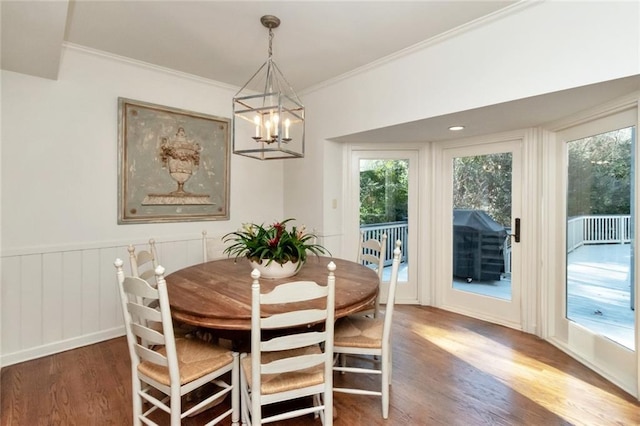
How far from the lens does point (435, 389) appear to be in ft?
7.20

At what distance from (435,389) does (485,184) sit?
87.9 inches

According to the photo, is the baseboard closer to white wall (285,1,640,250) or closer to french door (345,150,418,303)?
white wall (285,1,640,250)

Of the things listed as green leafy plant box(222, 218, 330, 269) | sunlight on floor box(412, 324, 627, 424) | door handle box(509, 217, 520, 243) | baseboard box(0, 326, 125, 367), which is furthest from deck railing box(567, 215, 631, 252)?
baseboard box(0, 326, 125, 367)

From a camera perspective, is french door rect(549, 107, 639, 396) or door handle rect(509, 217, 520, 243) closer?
french door rect(549, 107, 639, 396)

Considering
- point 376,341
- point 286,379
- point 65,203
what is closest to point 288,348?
point 286,379

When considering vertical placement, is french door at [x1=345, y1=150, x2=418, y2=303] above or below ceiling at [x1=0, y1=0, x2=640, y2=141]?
below

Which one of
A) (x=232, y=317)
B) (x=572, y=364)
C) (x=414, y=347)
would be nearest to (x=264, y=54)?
(x=232, y=317)

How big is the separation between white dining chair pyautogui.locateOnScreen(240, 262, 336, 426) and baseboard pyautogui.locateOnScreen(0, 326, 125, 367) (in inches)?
79.3

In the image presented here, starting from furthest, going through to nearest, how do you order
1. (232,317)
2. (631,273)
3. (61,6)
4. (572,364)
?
(572,364) < (631,273) < (61,6) < (232,317)

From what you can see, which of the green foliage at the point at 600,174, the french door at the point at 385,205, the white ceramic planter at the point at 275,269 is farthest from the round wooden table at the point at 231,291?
the green foliage at the point at 600,174

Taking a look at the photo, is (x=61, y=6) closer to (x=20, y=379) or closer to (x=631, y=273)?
(x=20, y=379)

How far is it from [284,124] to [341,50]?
1.23 meters

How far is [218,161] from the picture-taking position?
365 centimetres

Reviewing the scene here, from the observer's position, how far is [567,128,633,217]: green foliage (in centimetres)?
234
